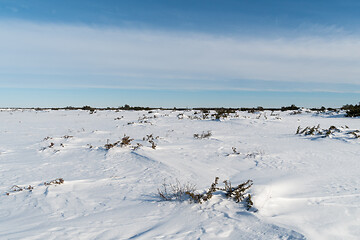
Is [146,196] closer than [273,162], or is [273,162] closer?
[146,196]

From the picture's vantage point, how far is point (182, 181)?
3.58 meters

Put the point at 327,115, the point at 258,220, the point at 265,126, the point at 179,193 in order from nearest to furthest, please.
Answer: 1. the point at 258,220
2. the point at 179,193
3. the point at 265,126
4. the point at 327,115

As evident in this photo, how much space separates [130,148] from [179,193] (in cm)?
295

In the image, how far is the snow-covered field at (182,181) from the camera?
225 centimetres

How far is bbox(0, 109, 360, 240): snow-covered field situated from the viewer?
7.38ft

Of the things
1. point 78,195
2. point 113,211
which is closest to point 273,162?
point 113,211

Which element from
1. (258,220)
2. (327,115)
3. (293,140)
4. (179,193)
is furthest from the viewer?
(327,115)

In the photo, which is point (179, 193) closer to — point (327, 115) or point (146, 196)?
point (146, 196)

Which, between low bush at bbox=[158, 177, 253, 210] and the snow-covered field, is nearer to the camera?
the snow-covered field

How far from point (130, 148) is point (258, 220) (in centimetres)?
392

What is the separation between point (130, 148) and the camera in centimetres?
572

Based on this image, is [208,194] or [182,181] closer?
[208,194]

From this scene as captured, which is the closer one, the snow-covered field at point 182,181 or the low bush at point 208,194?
the snow-covered field at point 182,181

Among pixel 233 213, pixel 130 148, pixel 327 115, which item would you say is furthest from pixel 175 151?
pixel 327 115
